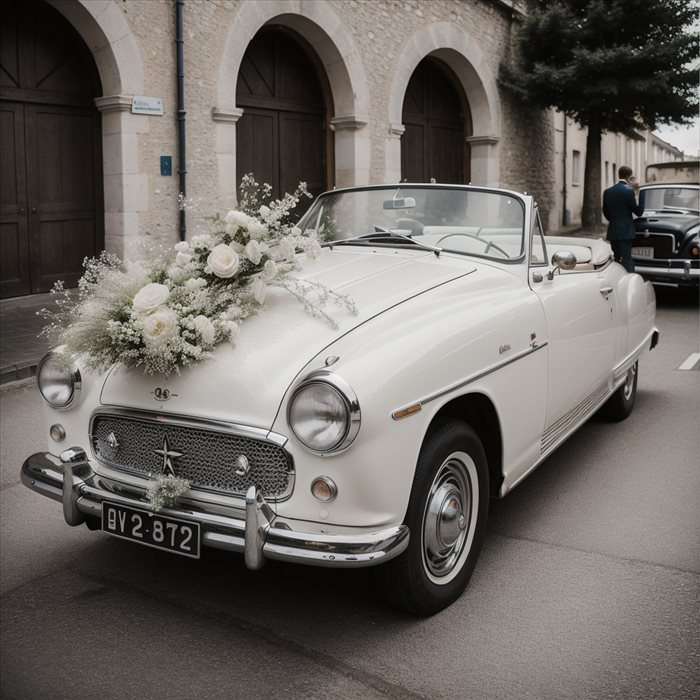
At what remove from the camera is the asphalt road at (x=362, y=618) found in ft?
9.18

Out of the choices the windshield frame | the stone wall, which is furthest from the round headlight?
the stone wall

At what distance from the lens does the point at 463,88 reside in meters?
20.4

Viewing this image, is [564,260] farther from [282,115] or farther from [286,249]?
[282,115]

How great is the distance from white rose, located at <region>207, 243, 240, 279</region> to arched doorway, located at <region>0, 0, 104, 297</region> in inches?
333

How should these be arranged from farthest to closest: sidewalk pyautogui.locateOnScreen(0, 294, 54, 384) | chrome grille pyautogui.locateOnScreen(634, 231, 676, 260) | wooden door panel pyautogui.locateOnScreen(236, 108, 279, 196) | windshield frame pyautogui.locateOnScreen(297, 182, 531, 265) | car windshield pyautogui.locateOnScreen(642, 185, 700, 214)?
1. wooden door panel pyautogui.locateOnScreen(236, 108, 279, 196)
2. car windshield pyautogui.locateOnScreen(642, 185, 700, 214)
3. chrome grille pyautogui.locateOnScreen(634, 231, 676, 260)
4. sidewalk pyautogui.locateOnScreen(0, 294, 54, 384)
5. windshield frame pyautogui.locateOnScreen(297, 182, 531, 265)

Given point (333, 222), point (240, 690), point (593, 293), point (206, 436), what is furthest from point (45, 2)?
point (240, 690)

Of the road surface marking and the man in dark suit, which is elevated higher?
the man in dark suit

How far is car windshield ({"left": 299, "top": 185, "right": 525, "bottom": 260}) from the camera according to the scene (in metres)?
4.46

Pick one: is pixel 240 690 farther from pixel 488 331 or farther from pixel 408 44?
pixel 408 44

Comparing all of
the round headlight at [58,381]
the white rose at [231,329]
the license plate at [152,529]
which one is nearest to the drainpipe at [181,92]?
→ the round headlight at [58,381]

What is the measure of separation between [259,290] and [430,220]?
1.49 m

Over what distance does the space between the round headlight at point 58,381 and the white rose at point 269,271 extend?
2.73 feet

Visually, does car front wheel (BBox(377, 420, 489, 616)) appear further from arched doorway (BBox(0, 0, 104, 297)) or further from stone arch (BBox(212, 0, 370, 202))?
stone arch (BBox(212, 0, 370, 202))

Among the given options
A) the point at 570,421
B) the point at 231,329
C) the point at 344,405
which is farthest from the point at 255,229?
the point at 570,421
